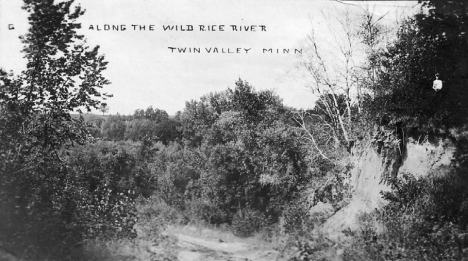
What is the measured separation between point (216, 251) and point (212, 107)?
9.16ft

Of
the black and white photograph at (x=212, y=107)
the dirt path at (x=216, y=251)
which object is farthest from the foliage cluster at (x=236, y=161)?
the dirt path at (x=216, y=251)

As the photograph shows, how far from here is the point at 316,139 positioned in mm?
8984

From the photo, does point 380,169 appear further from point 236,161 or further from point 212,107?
point 212,107

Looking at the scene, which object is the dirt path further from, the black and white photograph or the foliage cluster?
the foliage cluster

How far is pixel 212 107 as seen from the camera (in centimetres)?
815

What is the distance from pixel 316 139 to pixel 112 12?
4992 millimetres

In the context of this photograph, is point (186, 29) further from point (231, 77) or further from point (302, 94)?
point (302, 94)

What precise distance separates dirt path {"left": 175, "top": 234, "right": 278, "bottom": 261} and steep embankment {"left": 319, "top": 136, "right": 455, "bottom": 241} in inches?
45.4

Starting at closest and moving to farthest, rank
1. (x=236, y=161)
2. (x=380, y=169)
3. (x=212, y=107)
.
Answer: (x=380, y=169), (x=212, y=107), (x=236, y=161)

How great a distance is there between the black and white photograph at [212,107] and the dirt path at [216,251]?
0.03 metres

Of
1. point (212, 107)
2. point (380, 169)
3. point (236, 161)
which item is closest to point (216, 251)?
point (236, 161)

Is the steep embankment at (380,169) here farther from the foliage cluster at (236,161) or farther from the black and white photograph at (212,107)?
the foliage cluster at (236,161)

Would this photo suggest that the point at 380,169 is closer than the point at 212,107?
Yes

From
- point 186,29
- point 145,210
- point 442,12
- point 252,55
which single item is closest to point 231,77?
point 252,55
